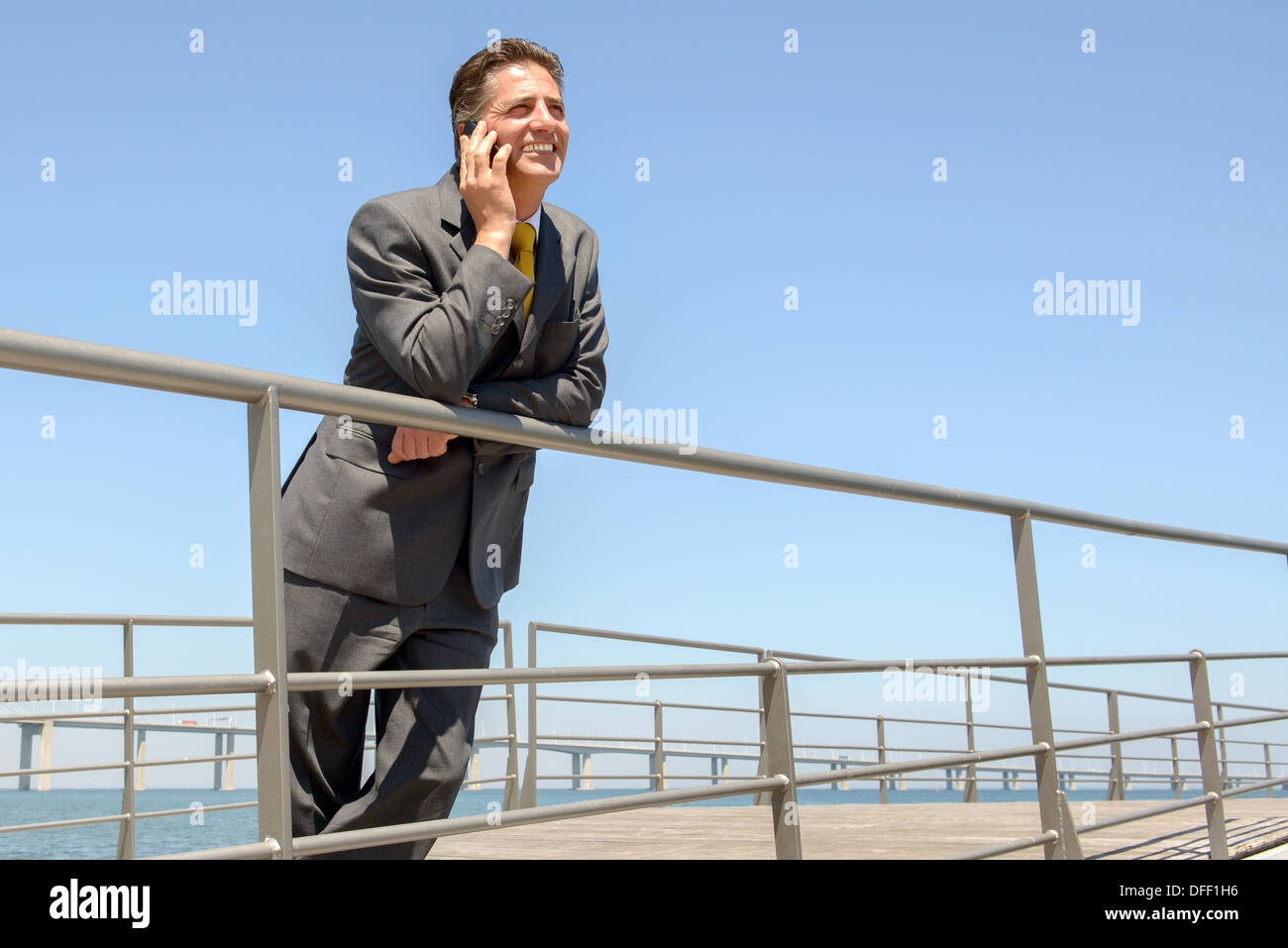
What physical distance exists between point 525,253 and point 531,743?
4.63 metres

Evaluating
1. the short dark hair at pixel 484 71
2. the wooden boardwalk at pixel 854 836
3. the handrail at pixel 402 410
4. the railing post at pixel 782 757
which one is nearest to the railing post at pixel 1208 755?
the wooden boardwalk at pixel 854 836

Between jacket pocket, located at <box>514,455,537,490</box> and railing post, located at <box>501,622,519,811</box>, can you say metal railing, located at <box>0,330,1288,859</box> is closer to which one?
jacket pocket, located at <box>514,455,537,490</box>

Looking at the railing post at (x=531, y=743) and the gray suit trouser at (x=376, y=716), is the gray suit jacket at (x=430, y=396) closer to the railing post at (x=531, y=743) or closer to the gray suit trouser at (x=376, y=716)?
the gray suit trouser at (x=376, y=716)

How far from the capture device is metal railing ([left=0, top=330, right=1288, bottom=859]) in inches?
55.4

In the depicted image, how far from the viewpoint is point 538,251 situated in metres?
2.19

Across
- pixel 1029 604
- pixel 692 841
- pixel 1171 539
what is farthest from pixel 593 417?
pixel 692 841

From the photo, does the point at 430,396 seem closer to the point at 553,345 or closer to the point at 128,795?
the point at 553,345

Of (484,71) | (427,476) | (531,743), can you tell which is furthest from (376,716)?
(531,743)

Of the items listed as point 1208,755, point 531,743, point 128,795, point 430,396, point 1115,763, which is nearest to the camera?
point 430,396

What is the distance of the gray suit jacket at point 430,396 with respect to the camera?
190 cm

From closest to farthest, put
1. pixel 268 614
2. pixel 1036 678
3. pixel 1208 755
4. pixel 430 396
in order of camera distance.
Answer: pixel 268 614, pixel 430 396, pixel 1036 678, pixel 1208 755

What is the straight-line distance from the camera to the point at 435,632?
204cm

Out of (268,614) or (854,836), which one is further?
(854,836)

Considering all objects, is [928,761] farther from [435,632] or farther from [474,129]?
[474,129]
